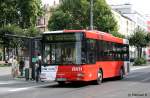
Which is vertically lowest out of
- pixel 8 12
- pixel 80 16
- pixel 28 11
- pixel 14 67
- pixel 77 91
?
pixel 77 91

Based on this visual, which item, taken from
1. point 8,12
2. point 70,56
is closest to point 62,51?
point 70,56

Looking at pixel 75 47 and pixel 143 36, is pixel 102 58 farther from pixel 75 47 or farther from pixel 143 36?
pixel 143 36

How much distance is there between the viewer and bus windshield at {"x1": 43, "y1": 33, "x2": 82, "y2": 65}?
2227cm

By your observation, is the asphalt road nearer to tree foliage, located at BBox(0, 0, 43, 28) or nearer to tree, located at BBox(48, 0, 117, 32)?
tree, located at BBox(48, 0, 117, 32)

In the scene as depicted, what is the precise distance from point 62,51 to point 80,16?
2305 inches

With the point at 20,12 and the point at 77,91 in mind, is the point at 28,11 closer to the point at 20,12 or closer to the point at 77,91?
the point at 20,12

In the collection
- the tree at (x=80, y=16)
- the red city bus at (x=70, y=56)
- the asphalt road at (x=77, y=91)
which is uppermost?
the tree at (x=80, y=16)

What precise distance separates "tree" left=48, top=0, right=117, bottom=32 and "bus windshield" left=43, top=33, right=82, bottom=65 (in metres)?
55.3

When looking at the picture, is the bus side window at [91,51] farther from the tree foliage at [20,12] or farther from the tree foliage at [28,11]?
the tree foliage at [28,11]

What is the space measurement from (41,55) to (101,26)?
55.7 meters

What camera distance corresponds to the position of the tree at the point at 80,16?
3088 inches

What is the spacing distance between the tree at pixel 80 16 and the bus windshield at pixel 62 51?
181 feet

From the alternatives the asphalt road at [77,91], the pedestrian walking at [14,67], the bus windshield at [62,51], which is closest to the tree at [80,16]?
the pedestrian walking at [14,67]

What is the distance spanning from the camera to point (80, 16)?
80.8 m
